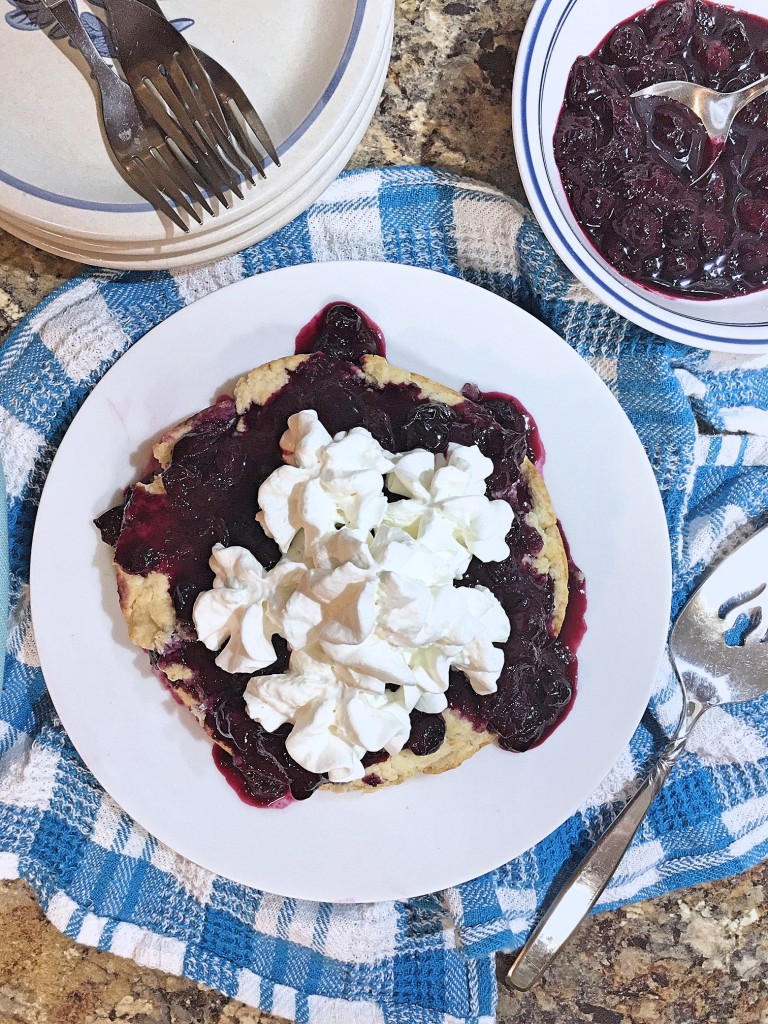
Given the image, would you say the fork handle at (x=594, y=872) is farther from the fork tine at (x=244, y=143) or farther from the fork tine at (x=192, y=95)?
the fork tine at (x=192, y=95)

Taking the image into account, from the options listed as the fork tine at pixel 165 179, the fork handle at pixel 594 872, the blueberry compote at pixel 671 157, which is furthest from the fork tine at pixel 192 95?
the fork handle at pixel 594 872

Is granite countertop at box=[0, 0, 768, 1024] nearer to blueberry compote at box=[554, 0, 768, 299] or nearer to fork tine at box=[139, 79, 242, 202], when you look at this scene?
blueberry compote at box=[554, 0, 768, 299]

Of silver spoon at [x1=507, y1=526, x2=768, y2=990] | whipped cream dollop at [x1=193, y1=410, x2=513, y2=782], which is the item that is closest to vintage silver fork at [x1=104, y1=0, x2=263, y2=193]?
whipped cream dollop at [x1=193, y1=410, x2=513, y2=782]

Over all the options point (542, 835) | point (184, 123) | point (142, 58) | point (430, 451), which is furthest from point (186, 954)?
point (142, 58)

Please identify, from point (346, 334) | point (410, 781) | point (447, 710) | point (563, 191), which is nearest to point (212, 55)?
point (346, 334)

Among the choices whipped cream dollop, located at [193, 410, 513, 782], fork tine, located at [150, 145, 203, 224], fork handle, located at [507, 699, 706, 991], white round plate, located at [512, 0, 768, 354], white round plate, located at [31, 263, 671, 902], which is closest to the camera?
whipped cream dollop, located at [193, 410, 513, 782]

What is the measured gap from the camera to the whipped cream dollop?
5.71 feet

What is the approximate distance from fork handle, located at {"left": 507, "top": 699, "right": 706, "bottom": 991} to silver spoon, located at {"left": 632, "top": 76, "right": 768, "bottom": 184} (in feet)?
4.67

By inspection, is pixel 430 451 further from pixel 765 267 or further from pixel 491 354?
pixel 765 267

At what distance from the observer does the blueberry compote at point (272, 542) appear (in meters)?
1.92

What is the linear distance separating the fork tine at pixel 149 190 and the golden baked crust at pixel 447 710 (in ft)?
1.25

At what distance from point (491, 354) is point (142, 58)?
1032 millimetres

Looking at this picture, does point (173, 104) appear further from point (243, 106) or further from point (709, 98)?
point (709, 98)

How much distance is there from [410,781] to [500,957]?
0.61 m
